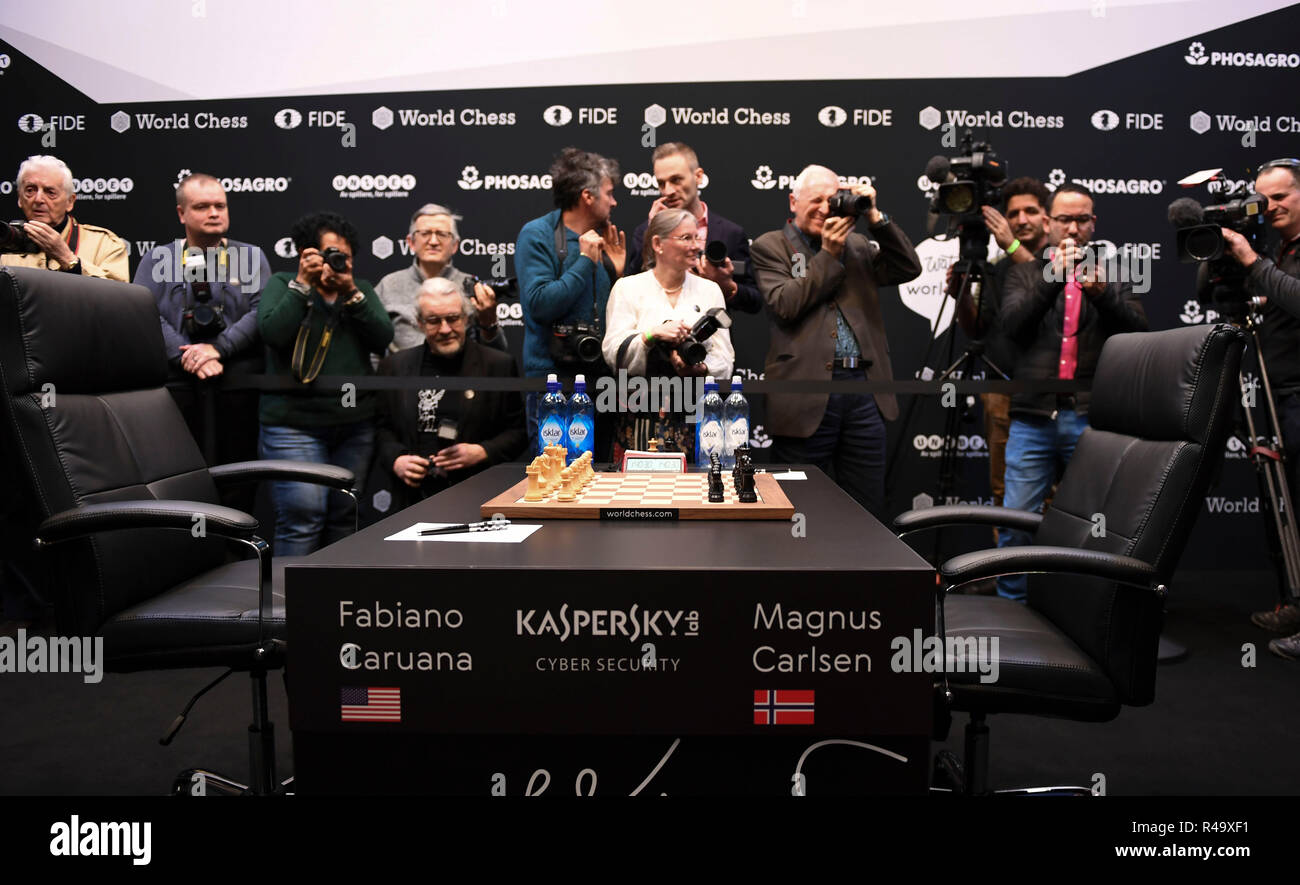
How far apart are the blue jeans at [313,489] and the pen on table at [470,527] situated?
1.71 metres

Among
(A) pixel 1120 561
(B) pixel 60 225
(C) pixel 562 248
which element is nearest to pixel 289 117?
(B) pixel 60 225

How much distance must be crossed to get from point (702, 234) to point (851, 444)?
96 centimetres

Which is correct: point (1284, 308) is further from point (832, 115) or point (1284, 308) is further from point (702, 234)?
point (832, 115)

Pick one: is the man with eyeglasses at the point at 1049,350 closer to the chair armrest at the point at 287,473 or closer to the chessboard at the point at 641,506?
the chessboard at the point at 641,506

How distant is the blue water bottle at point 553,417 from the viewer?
92.6 inches

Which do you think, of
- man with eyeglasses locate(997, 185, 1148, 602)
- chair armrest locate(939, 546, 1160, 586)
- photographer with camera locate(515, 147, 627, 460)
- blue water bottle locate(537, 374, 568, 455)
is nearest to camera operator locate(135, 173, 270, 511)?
photographer with camera locate(515, 147, 627, 460)

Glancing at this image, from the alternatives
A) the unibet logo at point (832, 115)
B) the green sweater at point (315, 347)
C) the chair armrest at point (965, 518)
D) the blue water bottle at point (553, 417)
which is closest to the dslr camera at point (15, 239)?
the green sweater at point (315, 347)

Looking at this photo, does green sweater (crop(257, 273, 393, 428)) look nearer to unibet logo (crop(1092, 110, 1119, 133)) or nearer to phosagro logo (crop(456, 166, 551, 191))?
phosagro logo (crop(456, 166, 551, 191))

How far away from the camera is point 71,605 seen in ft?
6.04

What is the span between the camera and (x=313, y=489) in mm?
3318

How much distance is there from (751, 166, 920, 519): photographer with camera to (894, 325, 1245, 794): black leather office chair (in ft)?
4.40

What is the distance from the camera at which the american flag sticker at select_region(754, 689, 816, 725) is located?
4.44ft

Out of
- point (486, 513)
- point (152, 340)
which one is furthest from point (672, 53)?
point (486, 513)
